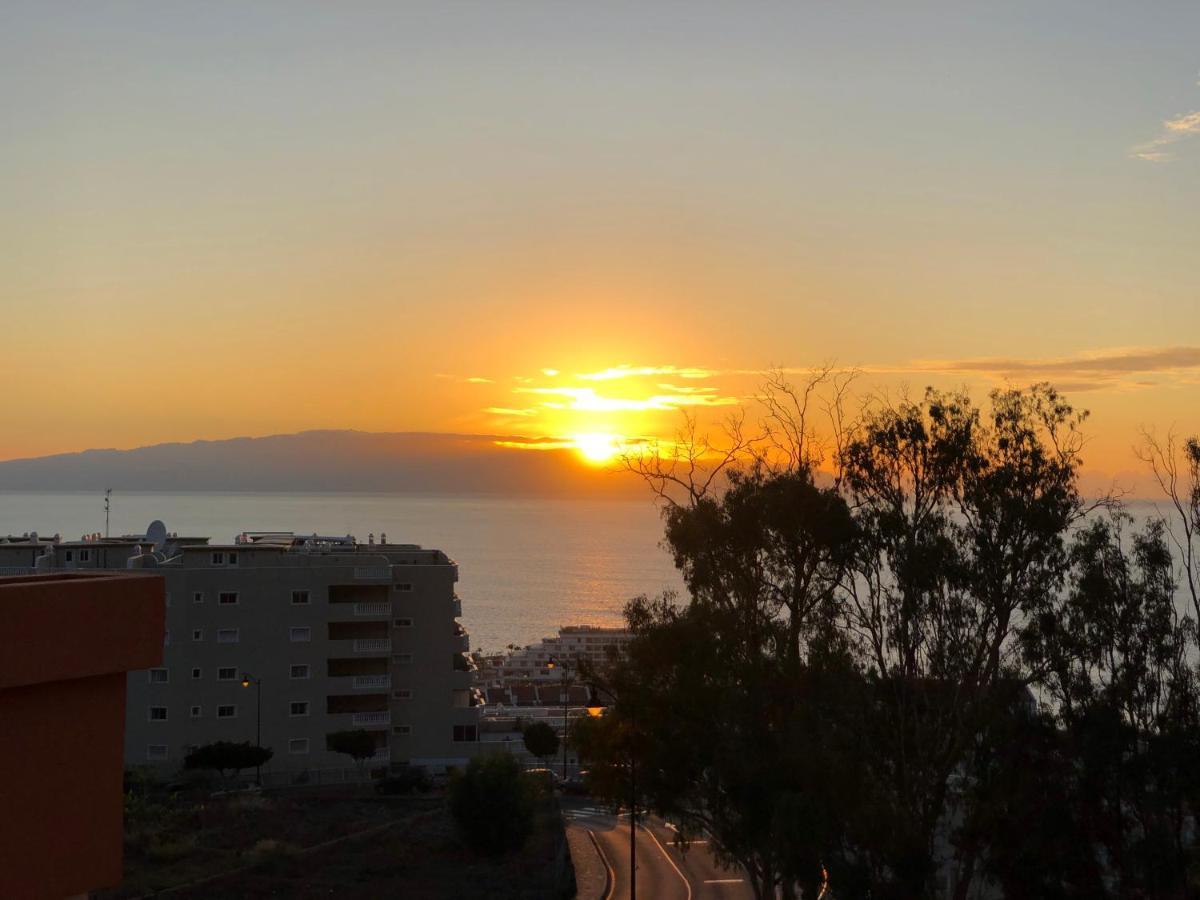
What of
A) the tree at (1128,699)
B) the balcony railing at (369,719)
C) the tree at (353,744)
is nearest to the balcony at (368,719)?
the balcony railing at (369,719)

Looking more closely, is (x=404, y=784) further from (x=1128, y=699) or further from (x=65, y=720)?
(x=65, y=720)

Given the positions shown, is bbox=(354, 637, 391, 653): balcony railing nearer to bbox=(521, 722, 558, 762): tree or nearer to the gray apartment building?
the gray apartment building

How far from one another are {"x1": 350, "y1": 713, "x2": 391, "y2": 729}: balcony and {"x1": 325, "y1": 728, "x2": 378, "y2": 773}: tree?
982 mm

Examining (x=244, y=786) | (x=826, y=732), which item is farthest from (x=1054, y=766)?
(x=244, y=786)

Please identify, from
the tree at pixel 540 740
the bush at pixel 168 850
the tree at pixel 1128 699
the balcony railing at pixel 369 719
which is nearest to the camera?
the tree at pixel 1128 699

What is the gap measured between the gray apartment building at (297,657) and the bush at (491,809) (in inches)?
581

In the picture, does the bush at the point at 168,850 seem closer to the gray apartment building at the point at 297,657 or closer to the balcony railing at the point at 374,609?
the gray apartment building at the point at 297,657

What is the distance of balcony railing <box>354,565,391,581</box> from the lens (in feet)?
153

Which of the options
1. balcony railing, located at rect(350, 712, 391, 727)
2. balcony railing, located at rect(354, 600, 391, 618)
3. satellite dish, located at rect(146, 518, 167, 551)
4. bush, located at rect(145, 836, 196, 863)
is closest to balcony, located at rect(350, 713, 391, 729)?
balcony railing, located at rect(350, 712, 391, 727)

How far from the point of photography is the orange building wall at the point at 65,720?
20.8ft

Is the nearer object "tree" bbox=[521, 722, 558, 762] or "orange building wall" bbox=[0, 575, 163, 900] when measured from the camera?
"orange building wall" bbox=[0, 575, 163, 900]

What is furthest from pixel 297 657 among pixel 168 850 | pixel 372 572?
pixel 168 850

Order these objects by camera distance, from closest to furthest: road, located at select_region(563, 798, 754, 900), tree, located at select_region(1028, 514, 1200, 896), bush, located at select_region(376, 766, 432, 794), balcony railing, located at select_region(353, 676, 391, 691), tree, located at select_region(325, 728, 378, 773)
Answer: tree, located at select_region(1028, 514, 1200, 896) → road, located at select_region(563, 798, 754, 900) → bush, located at select_region(376, 766, 432, 794) → tree, located at select_region(325, 728, 378, 773) → balcony railing, located at select_region(353, 676, 391, 691)

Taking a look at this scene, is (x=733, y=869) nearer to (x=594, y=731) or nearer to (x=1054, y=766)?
(x=594, y=731)
